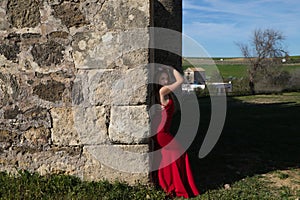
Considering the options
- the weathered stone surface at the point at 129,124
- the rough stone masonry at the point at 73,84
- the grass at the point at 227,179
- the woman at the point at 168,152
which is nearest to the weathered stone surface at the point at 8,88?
the rough stone masonry at the point at 73,84

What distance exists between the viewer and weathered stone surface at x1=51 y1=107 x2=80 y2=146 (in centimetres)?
382

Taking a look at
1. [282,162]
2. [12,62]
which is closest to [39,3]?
[12,62]

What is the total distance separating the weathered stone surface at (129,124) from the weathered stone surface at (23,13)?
1.27m

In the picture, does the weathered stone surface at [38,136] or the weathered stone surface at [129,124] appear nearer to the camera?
the weathered stone surface at [129,124]

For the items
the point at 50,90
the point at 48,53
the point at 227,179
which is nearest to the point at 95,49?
the point at 48,53

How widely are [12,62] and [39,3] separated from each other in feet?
2.26

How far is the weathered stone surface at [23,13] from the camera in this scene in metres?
3.83

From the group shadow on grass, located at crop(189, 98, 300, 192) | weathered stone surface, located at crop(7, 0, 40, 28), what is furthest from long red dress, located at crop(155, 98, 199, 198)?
weathered stone surface, located at crop(7, 0, 40, 28)

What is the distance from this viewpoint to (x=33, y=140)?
3918 millimetres

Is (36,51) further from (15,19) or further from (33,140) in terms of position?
(33,140)

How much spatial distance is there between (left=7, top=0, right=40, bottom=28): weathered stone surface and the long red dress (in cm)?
166

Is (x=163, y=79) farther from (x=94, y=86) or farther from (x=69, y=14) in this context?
(x=69, y=14)

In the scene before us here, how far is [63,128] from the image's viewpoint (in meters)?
3.84

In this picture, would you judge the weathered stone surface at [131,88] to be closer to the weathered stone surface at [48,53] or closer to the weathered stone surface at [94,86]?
the weathered stone surface at [94,86]
